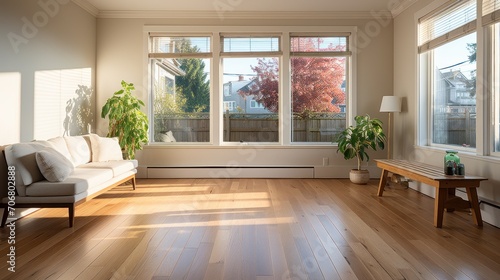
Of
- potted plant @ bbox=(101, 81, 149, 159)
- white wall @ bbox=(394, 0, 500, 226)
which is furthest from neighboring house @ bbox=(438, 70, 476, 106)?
potted plant @ bbox=(101, 81, 149, 159)

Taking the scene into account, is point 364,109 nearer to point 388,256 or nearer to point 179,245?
point 388,256

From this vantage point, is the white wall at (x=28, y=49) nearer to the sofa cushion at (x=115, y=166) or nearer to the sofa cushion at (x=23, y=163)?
the sofa cushion at (x=23, y=163)

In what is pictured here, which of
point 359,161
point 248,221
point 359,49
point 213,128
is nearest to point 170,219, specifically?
point 248,221

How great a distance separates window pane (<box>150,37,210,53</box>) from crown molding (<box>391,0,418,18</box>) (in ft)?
10.3

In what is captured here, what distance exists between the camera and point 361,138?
5.53 m

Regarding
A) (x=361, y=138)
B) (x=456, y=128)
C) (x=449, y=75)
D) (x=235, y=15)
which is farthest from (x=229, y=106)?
(x=456, y=128)

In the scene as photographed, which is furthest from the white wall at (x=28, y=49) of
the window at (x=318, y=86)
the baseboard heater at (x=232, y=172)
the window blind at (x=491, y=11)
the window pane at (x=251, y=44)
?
the window blind at (x=491, y=11)

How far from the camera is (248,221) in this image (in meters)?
3.44

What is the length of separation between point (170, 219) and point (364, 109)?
13.1ft

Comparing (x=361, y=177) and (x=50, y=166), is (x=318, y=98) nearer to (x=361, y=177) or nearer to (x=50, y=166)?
(x=361, y=177)

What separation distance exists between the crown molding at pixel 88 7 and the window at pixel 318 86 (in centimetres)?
331

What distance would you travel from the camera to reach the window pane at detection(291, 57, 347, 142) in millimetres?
6184

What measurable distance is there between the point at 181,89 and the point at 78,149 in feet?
7.42

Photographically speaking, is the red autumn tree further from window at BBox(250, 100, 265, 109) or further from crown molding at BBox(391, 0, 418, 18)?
crown molding at BBox(391, 0, 418, 18)
